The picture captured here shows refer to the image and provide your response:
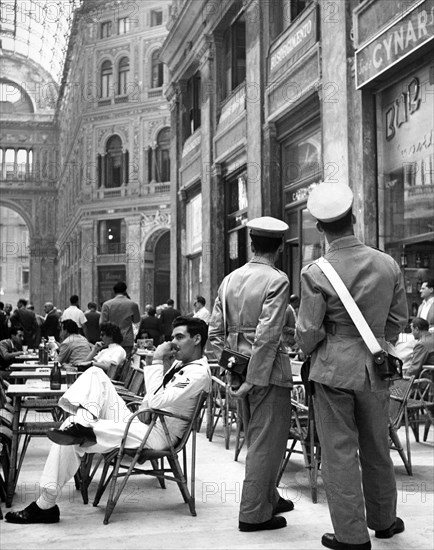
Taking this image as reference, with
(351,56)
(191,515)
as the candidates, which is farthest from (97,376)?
(351,56)

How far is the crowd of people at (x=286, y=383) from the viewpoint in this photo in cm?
383

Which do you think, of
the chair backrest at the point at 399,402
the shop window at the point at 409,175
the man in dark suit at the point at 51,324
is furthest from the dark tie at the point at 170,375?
the man in dark suit at the point at 51,324

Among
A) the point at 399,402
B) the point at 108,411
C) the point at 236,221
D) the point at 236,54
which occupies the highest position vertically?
the point at 236,54

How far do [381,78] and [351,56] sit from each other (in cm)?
80

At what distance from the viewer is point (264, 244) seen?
4566 mm

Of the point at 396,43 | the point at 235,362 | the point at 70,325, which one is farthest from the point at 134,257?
the point at 235,362

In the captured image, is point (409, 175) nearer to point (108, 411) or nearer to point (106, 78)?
point (108, 411)

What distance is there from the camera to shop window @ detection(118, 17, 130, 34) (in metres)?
34.1

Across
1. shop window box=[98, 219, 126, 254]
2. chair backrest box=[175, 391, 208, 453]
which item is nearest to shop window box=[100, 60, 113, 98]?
shop window box=[98, 219, 126, 254]

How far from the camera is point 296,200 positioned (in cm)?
1238

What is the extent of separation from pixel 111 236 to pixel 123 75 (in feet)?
24.4

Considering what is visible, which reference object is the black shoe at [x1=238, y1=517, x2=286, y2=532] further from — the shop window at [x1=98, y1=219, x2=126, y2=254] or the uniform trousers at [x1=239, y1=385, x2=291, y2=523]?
the shop window at [x1=98, y1=219, x2=126, y2=254]

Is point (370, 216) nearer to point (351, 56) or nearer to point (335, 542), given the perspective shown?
point (351, 56)

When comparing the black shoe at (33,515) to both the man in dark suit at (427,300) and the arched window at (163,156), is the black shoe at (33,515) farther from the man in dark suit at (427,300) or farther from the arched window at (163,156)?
the arched window at (163,156)
